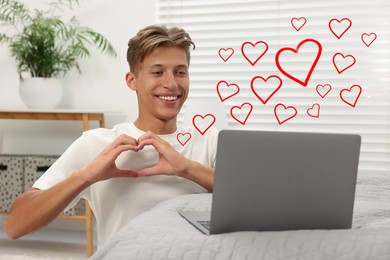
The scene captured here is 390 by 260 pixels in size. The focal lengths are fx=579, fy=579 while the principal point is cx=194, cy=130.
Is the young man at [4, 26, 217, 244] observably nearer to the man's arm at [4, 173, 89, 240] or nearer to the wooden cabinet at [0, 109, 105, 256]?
the man's arm at [4, 173, 89, 240]

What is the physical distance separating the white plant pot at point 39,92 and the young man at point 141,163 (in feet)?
6.91

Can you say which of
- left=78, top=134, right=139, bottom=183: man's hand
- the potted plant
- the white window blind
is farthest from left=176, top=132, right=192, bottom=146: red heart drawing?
the potted plant

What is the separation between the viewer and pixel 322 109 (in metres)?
3.76


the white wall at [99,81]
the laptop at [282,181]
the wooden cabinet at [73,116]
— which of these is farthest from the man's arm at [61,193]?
the white wall at [99,81]

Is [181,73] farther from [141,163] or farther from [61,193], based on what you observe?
[61,193]

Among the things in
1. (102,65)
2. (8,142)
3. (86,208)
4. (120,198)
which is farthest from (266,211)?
(8,142)

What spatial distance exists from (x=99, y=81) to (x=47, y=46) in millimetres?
430

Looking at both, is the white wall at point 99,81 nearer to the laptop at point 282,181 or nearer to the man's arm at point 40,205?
the man's arm at point 40,205

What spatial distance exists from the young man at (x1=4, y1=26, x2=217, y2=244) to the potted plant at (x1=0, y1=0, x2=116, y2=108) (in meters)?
2.13

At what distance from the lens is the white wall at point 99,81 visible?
12.8ft

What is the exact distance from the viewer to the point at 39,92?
3645 mm

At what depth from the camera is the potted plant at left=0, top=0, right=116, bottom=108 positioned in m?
3.66

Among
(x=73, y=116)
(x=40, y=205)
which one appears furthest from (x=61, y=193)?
(x=73, y=116)

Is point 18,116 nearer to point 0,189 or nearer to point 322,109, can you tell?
point 0,189
